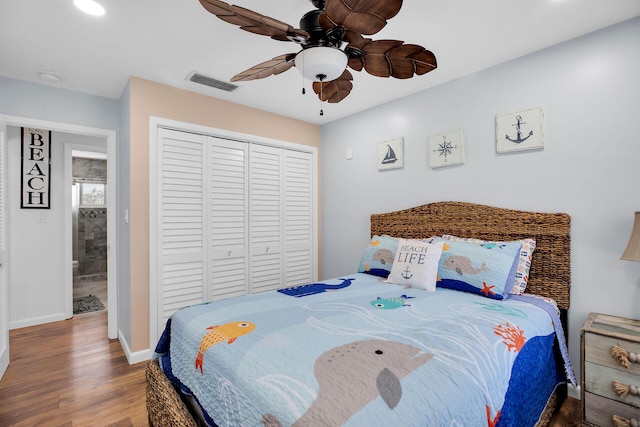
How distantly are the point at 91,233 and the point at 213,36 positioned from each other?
560 centimetres

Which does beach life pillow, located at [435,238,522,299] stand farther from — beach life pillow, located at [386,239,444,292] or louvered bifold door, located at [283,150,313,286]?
louvered bifold door, located at [283,150,313,286]

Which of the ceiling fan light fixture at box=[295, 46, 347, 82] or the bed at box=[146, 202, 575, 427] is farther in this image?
the ceiling fan light fixture at box=[295, 46, 347, 82]

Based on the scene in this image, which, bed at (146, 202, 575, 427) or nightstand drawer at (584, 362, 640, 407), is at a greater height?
bed at (146, 202, 575, 427)

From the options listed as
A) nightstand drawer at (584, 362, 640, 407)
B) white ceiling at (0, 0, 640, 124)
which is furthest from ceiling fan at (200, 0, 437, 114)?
nightstand drawer at (584, 362, 640, 407)

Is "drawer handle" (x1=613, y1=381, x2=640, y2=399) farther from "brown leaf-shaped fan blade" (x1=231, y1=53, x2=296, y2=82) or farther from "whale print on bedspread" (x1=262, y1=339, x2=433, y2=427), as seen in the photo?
"brown leaf-shaped fan blade" (x1=231, y1=53, x2=296, y2=82)

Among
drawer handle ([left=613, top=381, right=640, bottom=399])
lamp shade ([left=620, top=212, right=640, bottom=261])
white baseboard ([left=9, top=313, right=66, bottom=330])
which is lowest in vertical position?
white baseboard ([left=9, top=313, right=66, bottom=330])

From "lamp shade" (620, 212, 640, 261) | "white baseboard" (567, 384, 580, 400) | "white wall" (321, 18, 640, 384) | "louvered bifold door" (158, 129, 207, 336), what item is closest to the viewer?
"lamp shade" (620, 212, 640, 261)

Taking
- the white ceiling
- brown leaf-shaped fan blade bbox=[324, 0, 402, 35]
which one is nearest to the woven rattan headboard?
the white ceiling

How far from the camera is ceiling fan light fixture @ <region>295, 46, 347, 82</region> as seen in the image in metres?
1.48

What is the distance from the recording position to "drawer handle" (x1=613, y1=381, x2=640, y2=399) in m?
1.62

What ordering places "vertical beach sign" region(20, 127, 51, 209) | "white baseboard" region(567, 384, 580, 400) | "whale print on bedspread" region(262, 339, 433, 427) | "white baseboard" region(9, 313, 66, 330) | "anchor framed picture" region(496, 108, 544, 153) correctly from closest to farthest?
"whale print on bedspread" region(262, 339, 433, 427), "white baseboard" region(567, 384, 580, 400), "anchor framed picture" region(496, 108, 544, 153), "white baseboard" region(9, 313, 66, 330), "vertical beach sign" region(20, 127, 51, 209)

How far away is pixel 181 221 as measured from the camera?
2.99 m

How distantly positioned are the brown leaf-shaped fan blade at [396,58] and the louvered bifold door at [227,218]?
6.47 ft

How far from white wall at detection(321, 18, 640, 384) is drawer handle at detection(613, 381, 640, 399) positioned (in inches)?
19.8
